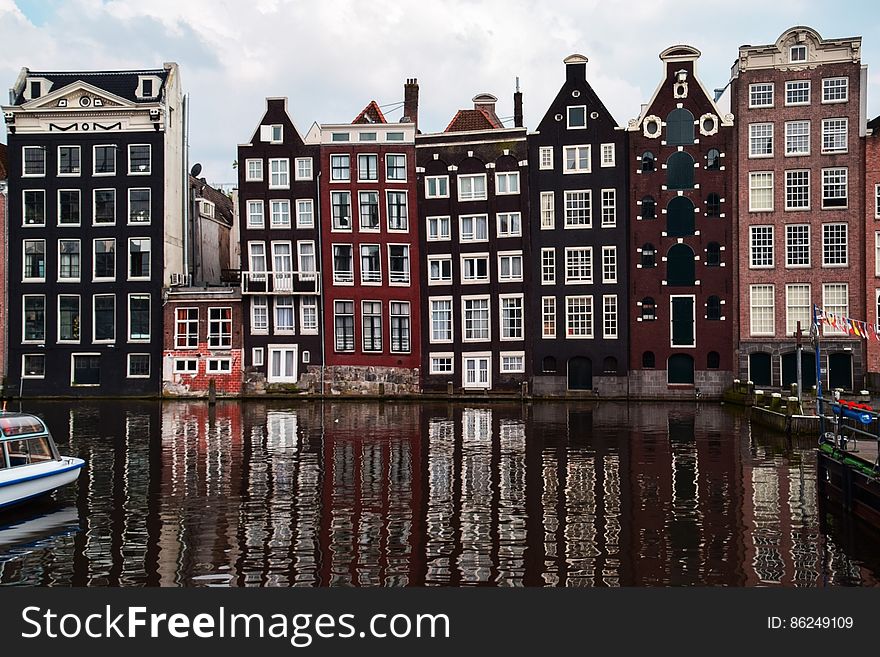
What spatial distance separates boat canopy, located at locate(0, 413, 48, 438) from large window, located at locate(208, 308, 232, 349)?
134 ft

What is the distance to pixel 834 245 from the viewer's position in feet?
203

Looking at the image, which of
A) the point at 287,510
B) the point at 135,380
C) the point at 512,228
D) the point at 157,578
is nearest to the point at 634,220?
the point at 512,228

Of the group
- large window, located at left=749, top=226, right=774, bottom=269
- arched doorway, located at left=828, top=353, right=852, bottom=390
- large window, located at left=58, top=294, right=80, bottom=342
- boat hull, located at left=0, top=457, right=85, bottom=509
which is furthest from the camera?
large window, located at left=58, top=294, right=80, bottom=342

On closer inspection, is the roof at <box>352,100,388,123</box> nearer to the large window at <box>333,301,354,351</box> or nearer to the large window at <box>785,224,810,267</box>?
the large window at <box>333,301,354,351</box>

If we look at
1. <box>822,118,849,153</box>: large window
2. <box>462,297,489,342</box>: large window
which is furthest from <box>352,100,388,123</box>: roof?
<box>822,118,849,153</box>: large window

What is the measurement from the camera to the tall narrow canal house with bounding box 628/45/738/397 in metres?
63.1

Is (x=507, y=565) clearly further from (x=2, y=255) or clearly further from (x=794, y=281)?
(x=2, y=255)

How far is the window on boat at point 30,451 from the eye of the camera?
2728cm

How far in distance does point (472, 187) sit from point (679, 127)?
15542 mm

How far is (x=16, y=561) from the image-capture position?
2067cm

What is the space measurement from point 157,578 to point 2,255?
58989 mm

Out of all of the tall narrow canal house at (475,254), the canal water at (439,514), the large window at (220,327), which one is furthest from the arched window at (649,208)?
the large window at (220,327)

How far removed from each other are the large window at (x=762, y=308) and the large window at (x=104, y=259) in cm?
4779

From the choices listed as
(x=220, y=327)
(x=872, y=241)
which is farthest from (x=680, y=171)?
(x=220, y=327)
